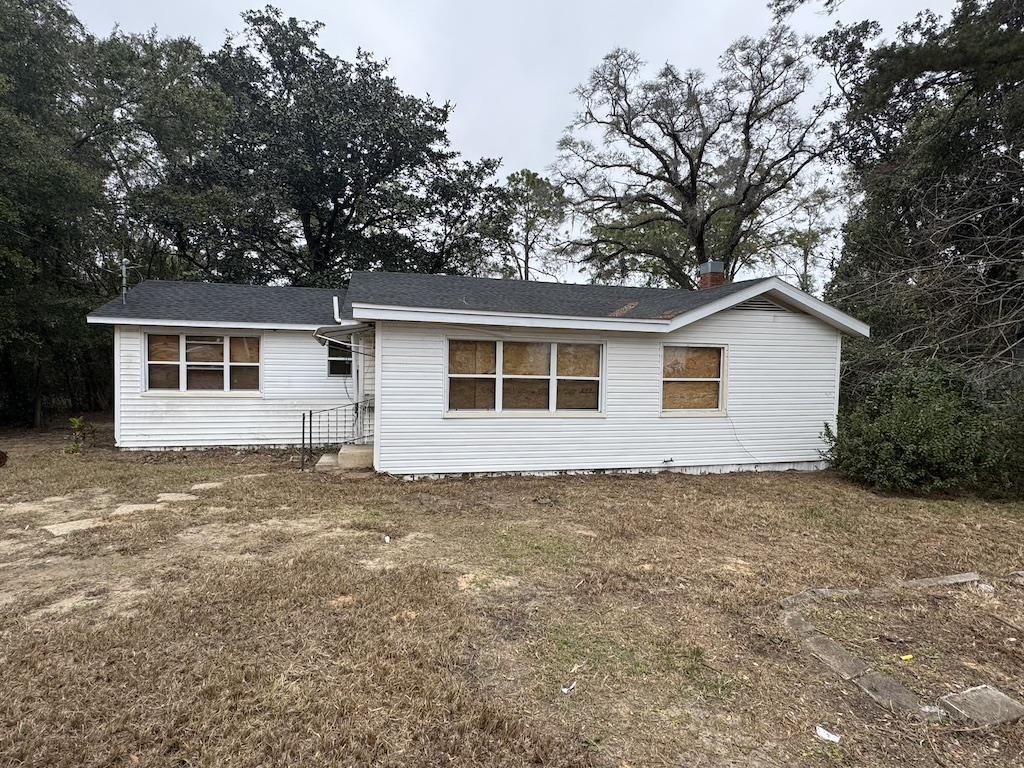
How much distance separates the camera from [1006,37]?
718cm

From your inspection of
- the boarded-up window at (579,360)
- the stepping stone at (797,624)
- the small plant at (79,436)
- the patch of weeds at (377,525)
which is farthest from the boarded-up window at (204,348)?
the stepping stone at (797,624)

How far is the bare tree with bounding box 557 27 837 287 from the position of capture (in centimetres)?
1858

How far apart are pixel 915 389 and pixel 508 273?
20.1 m

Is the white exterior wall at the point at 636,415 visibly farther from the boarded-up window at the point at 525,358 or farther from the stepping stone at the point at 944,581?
the stepping stone at the point at 944,581

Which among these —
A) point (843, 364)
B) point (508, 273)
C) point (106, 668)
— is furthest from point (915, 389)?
point (508, 273)

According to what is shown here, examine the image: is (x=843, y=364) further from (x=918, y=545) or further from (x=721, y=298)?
(x=918, y=545)

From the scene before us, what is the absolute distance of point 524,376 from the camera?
7996mm

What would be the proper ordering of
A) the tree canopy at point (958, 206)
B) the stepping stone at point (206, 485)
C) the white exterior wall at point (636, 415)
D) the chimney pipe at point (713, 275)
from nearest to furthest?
the stepping stone at point (206, 485)
the white exterior wall at point (636, 415)
the tree canopy at point (958, 206)
the chimney pipe at point (713, 275)

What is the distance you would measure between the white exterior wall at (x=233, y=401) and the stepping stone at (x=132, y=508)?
14.9 feet

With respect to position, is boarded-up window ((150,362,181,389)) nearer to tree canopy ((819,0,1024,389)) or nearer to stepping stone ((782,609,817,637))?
stepping stone ((782,609,817,637))

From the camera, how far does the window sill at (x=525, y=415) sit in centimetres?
772

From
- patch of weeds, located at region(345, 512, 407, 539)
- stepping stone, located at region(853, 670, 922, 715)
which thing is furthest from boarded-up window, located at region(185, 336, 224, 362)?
stepping stone, located at region(853, 670, 922, 715)

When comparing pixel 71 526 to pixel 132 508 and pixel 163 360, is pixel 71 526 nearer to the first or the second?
pixel 132 508

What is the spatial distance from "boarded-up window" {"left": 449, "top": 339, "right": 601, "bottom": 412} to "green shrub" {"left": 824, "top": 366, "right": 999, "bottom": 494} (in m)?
4.06
